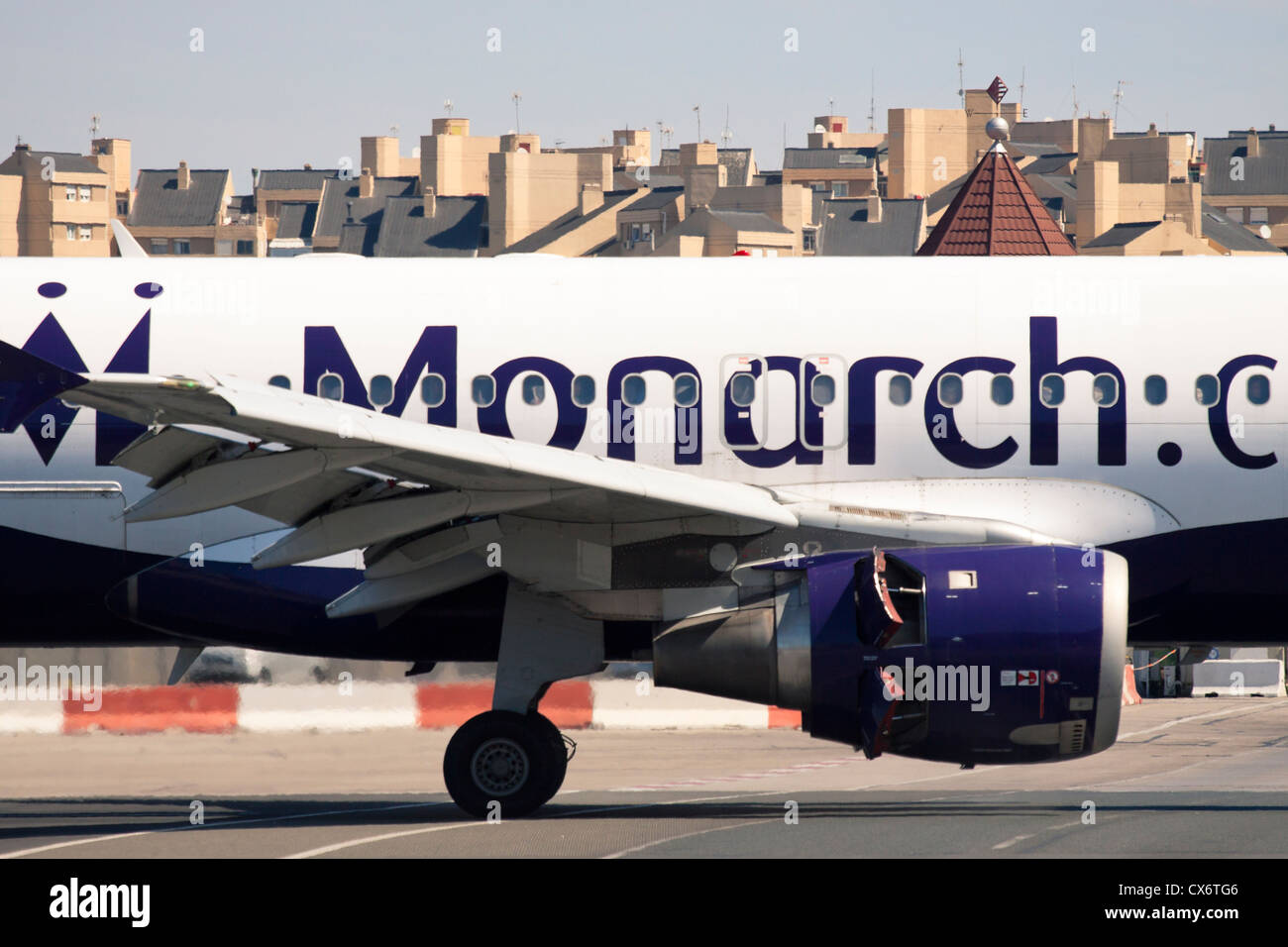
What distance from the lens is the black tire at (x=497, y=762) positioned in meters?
17.6

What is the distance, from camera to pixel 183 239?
577 feet

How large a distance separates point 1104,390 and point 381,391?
711 centimetres

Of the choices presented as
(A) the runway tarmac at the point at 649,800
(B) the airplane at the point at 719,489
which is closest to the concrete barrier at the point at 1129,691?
(A) the runway tarmac at the point at 649,800

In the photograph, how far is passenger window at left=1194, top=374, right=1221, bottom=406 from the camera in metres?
17.4

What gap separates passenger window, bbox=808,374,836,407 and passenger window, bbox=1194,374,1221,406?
3.50 meters

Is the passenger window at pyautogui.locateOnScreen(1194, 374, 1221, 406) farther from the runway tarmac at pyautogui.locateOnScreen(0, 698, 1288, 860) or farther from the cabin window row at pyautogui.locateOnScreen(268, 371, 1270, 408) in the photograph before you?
the runway tarmac at pyautogui.locateOnScreen(0, 698, 1288, 860)

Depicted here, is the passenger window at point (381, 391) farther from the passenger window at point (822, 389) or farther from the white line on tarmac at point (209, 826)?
the white line on tarmac at point (209, 826)

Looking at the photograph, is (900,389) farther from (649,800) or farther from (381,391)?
(649,800)

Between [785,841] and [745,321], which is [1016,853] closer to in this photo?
[785,841]

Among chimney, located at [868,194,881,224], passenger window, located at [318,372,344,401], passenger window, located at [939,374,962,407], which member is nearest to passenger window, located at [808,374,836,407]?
passenger window, located at [939,374,962,407]
